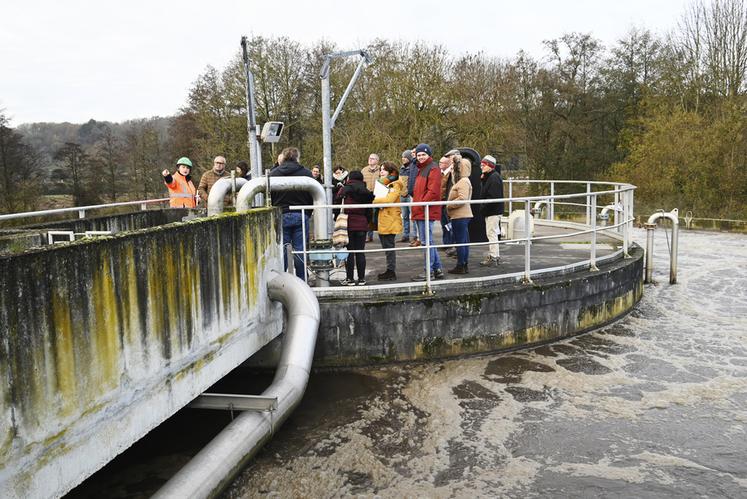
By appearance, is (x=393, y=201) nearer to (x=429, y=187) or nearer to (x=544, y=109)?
(x=429, y=187)

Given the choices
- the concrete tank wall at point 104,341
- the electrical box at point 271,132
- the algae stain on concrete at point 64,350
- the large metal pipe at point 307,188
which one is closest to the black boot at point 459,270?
the large metal pipe at point 307,188

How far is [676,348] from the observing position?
8445 millimetres

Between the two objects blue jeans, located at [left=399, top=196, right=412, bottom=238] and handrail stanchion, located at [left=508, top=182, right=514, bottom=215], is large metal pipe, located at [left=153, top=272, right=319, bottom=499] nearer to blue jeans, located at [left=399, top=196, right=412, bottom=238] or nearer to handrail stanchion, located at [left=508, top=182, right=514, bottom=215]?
handrail stanchion, located at [left=508, top=182, right=514, bottom=215]

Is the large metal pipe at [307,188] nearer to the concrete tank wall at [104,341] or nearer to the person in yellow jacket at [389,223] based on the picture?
the person in yellow jacket at [389,223]

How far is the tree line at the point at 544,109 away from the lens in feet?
78.7

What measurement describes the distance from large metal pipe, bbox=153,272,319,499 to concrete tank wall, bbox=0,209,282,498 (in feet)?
1.41

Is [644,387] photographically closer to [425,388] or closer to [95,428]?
[425,388]

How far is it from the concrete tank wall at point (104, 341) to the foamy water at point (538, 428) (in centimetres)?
104

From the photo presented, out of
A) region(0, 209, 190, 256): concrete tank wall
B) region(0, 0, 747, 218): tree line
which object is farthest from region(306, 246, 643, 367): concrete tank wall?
region(0, 0, 747, 218): tree line

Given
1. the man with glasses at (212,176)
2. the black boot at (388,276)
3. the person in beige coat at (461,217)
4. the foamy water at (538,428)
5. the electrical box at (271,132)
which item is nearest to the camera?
the foamy water at (538,428)

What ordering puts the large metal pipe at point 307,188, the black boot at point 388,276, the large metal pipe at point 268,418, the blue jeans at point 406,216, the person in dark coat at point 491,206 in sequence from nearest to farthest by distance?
the large metal pipe at point 268,418 → the large metal pipe at point 307,188 → the black boot at point 388,276 → the person in dark coat at point 491,206 → the blue jeans at point 406,216

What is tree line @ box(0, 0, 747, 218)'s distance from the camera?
24.0 metres

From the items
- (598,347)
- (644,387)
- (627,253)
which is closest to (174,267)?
(644,387)

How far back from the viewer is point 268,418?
557 centimetres
